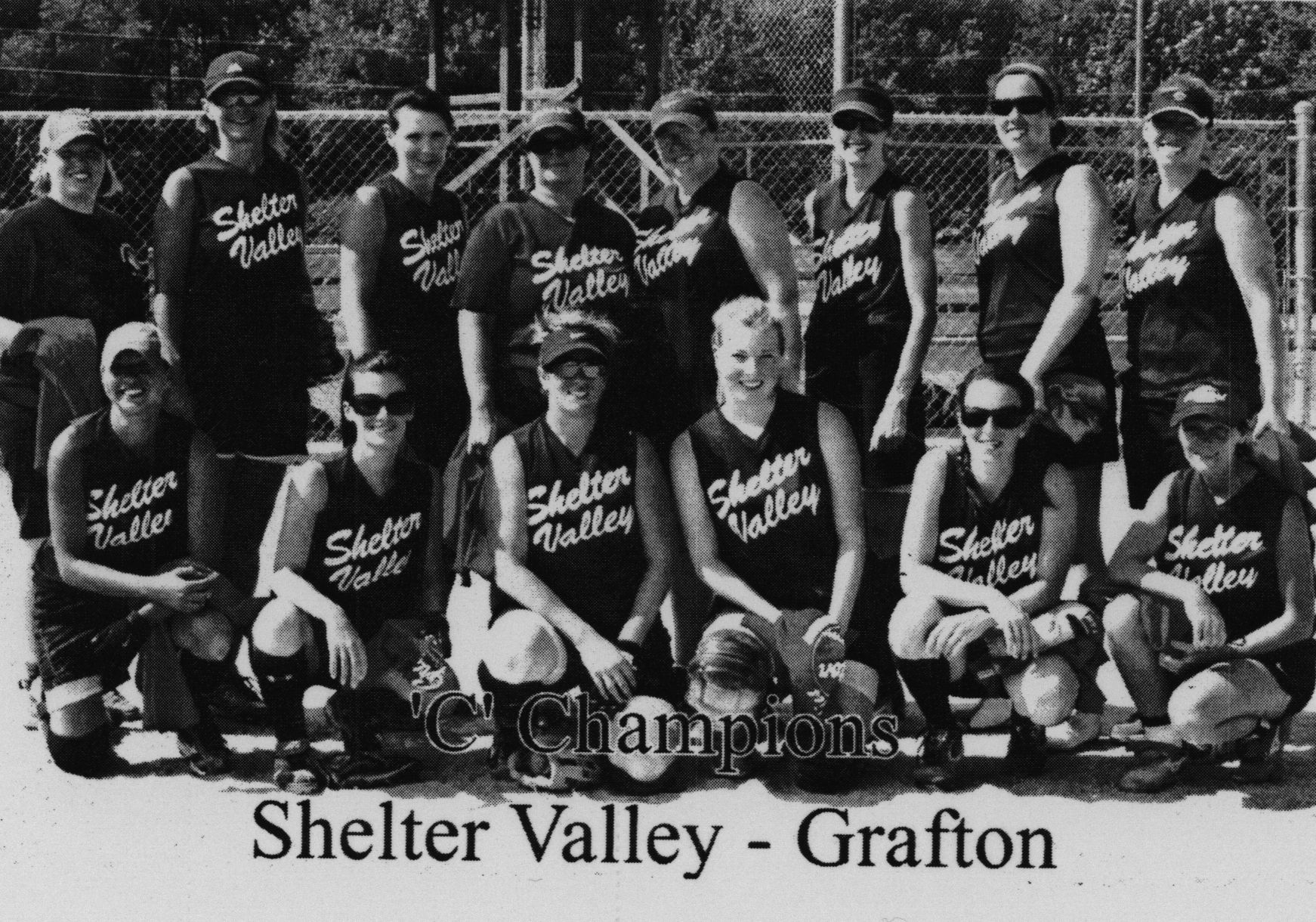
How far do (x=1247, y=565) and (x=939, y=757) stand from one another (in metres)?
0.96

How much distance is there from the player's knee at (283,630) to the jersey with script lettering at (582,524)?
20.6 inches

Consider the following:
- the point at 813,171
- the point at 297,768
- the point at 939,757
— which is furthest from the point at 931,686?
the point at 813,171

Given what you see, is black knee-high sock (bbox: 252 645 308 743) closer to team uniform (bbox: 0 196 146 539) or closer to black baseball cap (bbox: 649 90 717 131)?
team uniform (bbox: 0 196 146 539)

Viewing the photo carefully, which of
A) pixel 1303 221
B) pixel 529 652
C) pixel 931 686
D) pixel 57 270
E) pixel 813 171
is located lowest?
pixel 931 686

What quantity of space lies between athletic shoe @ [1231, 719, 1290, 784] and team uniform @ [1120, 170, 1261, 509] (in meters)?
0.76

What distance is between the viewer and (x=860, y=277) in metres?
4.58

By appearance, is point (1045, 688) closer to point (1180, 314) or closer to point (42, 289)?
point (1180, 314)

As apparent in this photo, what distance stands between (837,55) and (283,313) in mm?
3370

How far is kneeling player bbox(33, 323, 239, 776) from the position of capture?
4.21 metres

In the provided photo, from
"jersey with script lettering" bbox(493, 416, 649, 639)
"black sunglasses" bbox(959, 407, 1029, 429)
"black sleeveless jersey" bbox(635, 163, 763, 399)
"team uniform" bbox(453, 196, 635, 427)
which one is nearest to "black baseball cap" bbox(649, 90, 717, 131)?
"black sleeveless jersey" bbox(635, 163, 763, 399)

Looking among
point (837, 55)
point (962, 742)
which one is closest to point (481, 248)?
point (962, 742)

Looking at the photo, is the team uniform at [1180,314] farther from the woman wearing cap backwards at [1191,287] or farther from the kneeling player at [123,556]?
the kneeling player at [123,556]

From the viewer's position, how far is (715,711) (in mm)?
4109

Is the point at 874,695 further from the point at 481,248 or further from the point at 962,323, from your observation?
the point at 962,323
